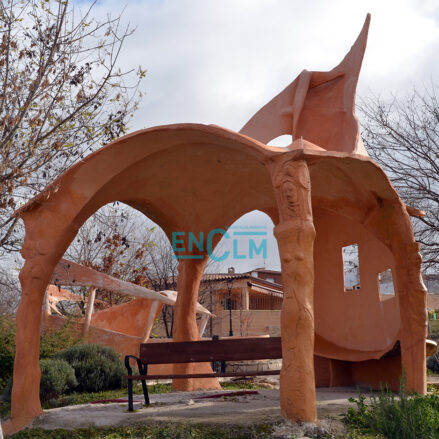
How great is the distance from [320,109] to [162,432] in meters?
6.01

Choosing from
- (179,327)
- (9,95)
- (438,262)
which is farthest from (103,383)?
(438,262)

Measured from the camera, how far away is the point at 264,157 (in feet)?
20.8

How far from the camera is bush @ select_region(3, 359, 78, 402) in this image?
9930 millimetres

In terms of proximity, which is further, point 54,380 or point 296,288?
point 54,380

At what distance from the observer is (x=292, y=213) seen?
6.02m

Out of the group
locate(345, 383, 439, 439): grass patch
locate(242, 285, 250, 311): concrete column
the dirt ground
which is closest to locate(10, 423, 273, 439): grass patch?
the dirt ground

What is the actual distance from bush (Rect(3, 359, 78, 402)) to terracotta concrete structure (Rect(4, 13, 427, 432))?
7.21 ft

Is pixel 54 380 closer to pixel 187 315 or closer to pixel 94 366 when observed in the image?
pixel 94 366

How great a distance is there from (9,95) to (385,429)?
17.4 ft

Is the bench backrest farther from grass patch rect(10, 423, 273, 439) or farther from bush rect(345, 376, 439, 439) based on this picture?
bush rect(345, 376, 439, 439)

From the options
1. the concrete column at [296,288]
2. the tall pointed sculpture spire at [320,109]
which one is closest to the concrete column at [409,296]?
the tall pointed sculpture spire at [320,109]

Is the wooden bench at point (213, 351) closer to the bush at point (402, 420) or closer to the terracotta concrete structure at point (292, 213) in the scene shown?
the terracotta concrete structure at point (292, 213)

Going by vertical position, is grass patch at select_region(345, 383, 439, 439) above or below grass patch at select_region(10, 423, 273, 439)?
above

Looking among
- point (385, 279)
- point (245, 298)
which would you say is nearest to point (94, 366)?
point (385, 279)
